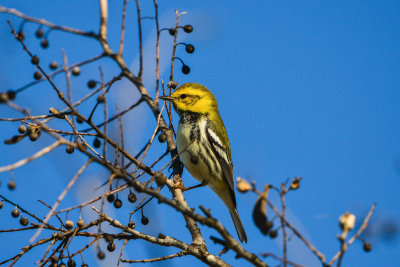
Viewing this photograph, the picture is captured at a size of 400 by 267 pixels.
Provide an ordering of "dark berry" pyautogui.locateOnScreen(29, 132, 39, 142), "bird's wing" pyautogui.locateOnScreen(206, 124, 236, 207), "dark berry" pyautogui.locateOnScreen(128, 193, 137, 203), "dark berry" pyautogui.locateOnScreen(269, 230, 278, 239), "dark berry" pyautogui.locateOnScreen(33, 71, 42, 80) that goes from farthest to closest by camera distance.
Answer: "bird's wing" pyautogui.locateOnScreen(206, 124, 236, 207), "dark berry" pyautogui.locateOnScreen(128, 193, 137, 203), "dark berry" pyautogui.locateOnScreen(29, 132, 39, 142), "dark berry" pyautogui.locateOnScreen(33, 71, 42, 80), "dark berry" pyautogui.locateOnScreen(269, 230, 278, 239)

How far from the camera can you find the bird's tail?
575 centimetres

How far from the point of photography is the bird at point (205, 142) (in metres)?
5.48

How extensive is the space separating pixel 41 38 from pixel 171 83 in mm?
1695

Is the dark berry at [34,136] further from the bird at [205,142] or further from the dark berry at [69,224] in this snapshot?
the bird at [205,142]

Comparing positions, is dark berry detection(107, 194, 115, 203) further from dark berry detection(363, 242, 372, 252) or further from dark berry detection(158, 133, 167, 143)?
dark berry detection(363, 242, 372, 252)

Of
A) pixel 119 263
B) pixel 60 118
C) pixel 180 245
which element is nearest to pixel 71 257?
pixel 119 263

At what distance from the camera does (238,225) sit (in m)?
5.87

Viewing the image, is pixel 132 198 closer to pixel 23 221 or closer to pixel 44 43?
pixel 23 221

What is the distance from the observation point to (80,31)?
2660 millimetres

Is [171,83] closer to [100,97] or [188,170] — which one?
[188,170]

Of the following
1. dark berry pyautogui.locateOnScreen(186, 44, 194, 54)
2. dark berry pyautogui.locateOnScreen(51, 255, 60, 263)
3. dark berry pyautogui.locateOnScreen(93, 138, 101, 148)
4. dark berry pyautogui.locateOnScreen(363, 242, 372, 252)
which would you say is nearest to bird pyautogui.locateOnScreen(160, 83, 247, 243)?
dark berry pyautogui.locateOnScreen(186, 44, 194, 54)

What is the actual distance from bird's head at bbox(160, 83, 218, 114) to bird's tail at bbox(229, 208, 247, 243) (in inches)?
58.7

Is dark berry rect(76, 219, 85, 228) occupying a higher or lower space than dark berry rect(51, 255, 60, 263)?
higher

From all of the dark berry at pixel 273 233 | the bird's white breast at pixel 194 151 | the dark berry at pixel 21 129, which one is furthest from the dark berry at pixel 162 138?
the dark berry at pixel 273 233
